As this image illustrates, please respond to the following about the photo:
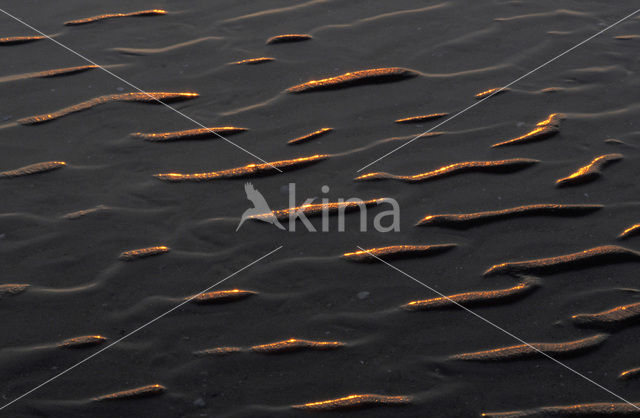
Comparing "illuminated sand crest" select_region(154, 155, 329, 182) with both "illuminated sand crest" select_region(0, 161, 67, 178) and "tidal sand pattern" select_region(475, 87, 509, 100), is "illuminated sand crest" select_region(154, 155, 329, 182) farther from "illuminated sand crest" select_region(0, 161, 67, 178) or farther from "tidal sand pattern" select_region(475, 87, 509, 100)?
"tidal sand pattern" select_region(475, 87, 509, 100)

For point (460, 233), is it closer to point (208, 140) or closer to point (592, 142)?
point (592, 142)

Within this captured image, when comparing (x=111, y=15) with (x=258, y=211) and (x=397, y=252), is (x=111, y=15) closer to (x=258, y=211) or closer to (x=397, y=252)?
(x=258, y=211)

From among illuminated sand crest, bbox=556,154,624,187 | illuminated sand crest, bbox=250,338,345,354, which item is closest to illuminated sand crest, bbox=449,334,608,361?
illuminated sand crest, bbox=250,338,345,354

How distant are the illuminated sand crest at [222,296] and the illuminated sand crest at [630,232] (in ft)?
5.88

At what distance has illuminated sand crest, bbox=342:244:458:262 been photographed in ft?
10.5

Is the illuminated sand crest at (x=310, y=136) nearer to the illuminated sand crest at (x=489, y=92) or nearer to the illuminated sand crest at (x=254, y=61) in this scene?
the illuminated sand crest at (x=254, y=61)

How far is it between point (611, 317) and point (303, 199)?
155 centimetres

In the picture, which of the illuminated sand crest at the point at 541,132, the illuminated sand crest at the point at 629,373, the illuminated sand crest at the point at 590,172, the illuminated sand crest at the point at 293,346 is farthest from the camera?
the illuminated sand crest at the point at 541,132

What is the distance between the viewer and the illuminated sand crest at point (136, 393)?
2654 mm

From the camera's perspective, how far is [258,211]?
135 inches

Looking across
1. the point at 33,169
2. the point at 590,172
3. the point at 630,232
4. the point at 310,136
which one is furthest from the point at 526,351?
the point at 33,169

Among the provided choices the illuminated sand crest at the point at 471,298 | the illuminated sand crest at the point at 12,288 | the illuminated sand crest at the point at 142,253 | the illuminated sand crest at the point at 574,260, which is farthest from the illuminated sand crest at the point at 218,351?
the illuminated sand crest at the point at 574,260

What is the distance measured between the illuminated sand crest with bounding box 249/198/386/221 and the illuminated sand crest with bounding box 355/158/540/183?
0.60ft

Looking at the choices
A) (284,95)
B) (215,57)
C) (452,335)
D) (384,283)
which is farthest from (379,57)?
(452,335)
